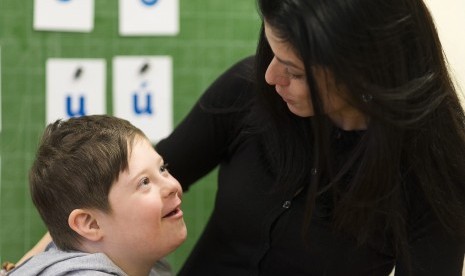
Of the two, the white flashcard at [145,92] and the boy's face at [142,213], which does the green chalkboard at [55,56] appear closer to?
the white flashcard at [145,92]

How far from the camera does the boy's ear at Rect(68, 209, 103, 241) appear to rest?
1.06 m

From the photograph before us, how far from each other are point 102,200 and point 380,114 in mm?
504

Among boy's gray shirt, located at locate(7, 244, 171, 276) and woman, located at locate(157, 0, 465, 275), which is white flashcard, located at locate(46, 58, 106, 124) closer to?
woman, located at locate(157, 0, 465, 275)

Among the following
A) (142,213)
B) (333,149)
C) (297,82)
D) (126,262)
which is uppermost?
(297,82)

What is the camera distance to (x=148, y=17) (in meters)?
1.55

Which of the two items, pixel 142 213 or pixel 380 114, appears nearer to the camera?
pixel 380 114

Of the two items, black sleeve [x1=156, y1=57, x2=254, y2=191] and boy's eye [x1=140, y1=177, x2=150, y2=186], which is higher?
black sleeve [x1=156, y1=57, x2=254, y2=191]

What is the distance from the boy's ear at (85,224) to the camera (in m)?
1.06

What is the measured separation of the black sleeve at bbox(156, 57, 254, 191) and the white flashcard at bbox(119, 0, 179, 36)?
1.20 feet

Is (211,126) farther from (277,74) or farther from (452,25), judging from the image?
(452,25)

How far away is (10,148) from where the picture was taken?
1.54 m

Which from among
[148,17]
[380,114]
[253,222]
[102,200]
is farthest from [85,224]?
[148,17]

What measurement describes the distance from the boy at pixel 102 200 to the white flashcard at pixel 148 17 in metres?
0.49

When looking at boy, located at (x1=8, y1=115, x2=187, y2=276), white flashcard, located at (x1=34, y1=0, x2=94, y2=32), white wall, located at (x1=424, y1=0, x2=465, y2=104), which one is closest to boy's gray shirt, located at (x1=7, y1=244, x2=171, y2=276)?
boy, located at (x1=8, y1=115, x2=187, y2=276)
